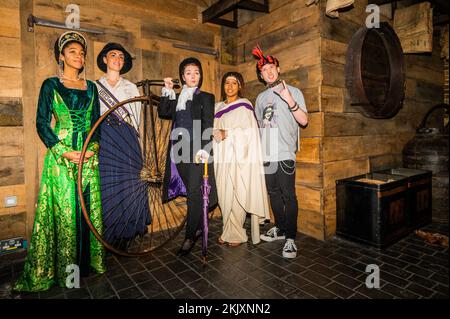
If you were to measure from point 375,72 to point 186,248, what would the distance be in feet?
12.1

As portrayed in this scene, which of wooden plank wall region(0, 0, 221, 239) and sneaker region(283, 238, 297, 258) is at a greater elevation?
wooden plank wall region(0, 0, 221, 239)

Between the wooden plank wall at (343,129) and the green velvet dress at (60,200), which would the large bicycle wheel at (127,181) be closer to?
the green velvet dress at (60,200)

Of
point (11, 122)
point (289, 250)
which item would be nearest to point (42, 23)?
point (11, 122)

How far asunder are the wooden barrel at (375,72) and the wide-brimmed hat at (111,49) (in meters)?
3.03

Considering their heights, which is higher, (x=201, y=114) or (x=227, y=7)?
(x=227, y=7)

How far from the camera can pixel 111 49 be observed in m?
3.61

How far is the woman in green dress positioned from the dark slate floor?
0.19 meters

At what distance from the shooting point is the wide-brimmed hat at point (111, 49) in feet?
11.8

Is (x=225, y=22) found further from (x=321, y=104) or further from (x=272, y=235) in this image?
(x=272, y=235)

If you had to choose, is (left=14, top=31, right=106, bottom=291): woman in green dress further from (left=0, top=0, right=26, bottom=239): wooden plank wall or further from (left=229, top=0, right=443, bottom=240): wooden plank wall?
(left=229, top=0, right=443, bottom=240): wooden plank wall

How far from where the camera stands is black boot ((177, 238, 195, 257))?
11.7 feet

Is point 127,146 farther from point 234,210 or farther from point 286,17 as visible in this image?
point 286,17

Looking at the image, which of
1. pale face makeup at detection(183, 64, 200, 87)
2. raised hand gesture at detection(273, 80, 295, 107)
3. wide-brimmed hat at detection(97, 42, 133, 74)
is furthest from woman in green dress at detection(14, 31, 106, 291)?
raised hand gesture at detection(273, 80, 295, 107)
